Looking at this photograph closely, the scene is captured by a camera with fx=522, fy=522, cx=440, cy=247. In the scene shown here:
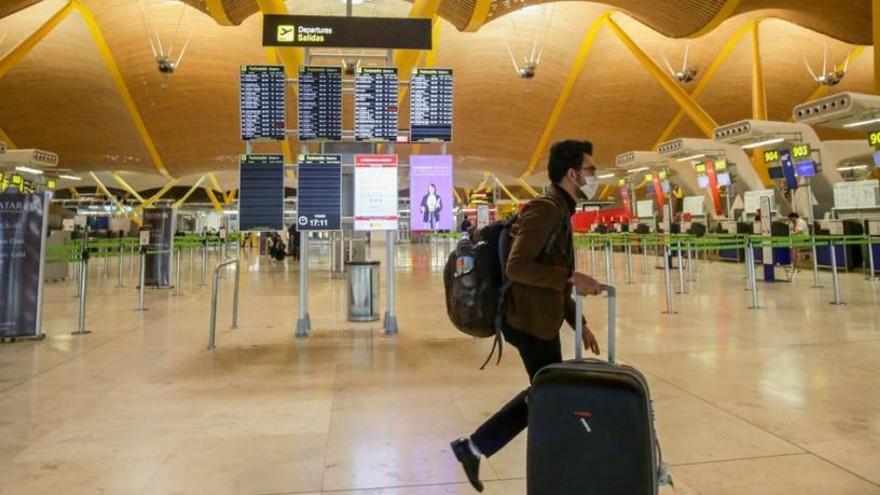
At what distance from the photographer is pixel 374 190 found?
6422 millimetres

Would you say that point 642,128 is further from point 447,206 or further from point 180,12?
point 447,206

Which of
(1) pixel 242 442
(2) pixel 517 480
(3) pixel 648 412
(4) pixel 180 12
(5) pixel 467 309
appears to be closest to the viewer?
(3) pixel 648 412

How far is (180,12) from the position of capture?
27.0m

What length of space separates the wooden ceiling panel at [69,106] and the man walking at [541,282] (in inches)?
1308

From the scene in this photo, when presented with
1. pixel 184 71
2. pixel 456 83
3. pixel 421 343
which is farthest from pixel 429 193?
pixel 184 71

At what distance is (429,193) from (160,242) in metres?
8.34

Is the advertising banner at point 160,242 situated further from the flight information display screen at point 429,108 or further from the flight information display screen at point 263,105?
the flight information display screen at point 429,108

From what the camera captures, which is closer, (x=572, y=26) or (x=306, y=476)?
(x=306, y=476)

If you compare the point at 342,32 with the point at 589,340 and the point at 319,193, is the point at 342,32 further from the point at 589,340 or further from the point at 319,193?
the point at 589,340

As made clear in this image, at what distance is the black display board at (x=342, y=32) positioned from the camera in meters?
6.25

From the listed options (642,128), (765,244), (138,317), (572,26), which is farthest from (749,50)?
(138,317)

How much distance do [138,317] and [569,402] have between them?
7.83 m

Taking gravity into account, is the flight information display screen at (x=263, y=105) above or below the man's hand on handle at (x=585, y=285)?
above

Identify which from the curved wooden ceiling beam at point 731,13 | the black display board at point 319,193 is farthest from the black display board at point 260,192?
the curved wooden ceiling beam at point 731,13
